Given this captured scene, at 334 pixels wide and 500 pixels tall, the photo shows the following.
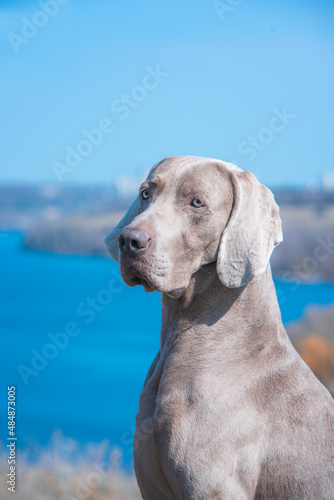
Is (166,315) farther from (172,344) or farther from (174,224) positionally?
(174,224)

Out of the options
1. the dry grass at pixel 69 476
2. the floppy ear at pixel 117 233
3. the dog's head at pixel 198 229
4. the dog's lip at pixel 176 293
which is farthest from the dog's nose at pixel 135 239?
the dry grass at pixel 69 476

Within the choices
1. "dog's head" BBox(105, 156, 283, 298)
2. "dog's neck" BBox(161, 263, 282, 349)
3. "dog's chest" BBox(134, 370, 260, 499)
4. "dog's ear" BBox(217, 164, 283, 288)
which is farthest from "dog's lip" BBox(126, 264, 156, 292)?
"dog's chest" BBox(134, 370, 260, 499)

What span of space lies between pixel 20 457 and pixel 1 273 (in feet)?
19.5

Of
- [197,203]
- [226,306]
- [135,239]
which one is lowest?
[226,306]

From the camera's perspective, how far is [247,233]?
2.10m

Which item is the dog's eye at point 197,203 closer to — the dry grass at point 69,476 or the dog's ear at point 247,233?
the dog's ear at point 247,233

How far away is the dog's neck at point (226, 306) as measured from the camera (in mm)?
2158

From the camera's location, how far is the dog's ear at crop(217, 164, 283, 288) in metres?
2.06

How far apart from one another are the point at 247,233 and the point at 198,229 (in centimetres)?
18

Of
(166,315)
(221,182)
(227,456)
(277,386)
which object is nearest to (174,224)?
(221,182)

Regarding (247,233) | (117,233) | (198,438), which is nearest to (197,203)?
(247,233)

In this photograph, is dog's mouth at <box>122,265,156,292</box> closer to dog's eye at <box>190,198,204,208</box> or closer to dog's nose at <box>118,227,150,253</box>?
dog's nose at <box>118,227,150,253</box>

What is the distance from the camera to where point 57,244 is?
360 inches

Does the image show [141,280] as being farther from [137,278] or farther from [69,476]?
[69,476]
